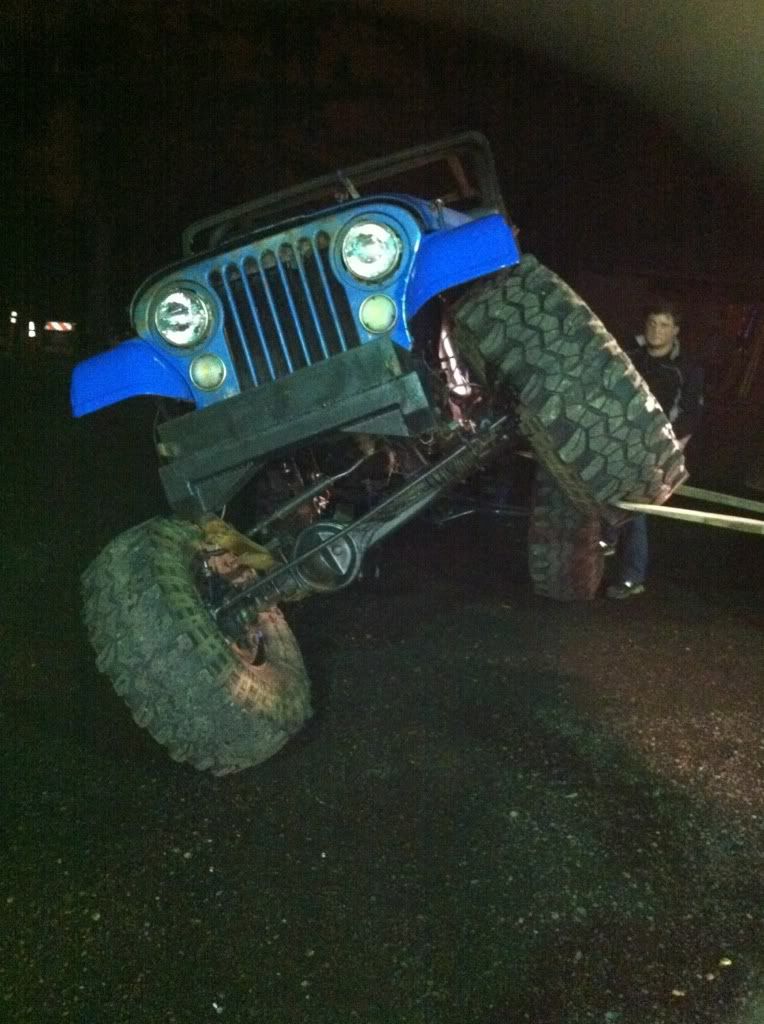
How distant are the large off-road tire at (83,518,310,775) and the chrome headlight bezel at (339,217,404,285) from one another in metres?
1.29

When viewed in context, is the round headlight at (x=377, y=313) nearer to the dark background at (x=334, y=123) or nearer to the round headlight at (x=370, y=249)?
the round headlight at (x=370, y=249)

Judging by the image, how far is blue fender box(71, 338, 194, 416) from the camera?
3191 millimetres

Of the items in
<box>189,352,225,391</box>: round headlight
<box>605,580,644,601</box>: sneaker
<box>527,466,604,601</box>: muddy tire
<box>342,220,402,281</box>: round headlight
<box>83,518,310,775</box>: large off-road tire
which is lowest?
<box>605,580,644,601</box>: sneaker

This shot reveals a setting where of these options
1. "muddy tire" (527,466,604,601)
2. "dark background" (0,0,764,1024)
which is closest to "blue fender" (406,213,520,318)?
"dark background" (0,0,764,1024)

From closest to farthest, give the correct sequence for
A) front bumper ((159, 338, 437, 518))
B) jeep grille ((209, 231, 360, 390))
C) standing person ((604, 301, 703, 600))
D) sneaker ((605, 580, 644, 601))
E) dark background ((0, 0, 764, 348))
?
1. front bumper ((159, 338, 437, 518))
2. jeep grille ((209, 231, 360, 390))
3. standing person ((604, 301, 703, 600))
4. sneaker ((605, 580, 644, 601))
5. dark background ((0, 0, 764, 348))

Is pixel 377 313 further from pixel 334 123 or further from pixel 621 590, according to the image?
pixel 334 123

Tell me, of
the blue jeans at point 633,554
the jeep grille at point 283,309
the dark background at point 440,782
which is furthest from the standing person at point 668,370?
the jeep grille at point 283,309

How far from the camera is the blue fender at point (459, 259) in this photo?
3.08m

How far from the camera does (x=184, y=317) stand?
10.4 feet

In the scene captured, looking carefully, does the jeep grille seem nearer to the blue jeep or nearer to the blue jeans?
the blue jeep

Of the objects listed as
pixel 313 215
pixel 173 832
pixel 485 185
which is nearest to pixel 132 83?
pixel 485 185

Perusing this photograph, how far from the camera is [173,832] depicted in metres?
2.88

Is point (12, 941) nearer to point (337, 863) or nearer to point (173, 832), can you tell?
point (173, 832)

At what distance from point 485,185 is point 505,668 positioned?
2252mm
